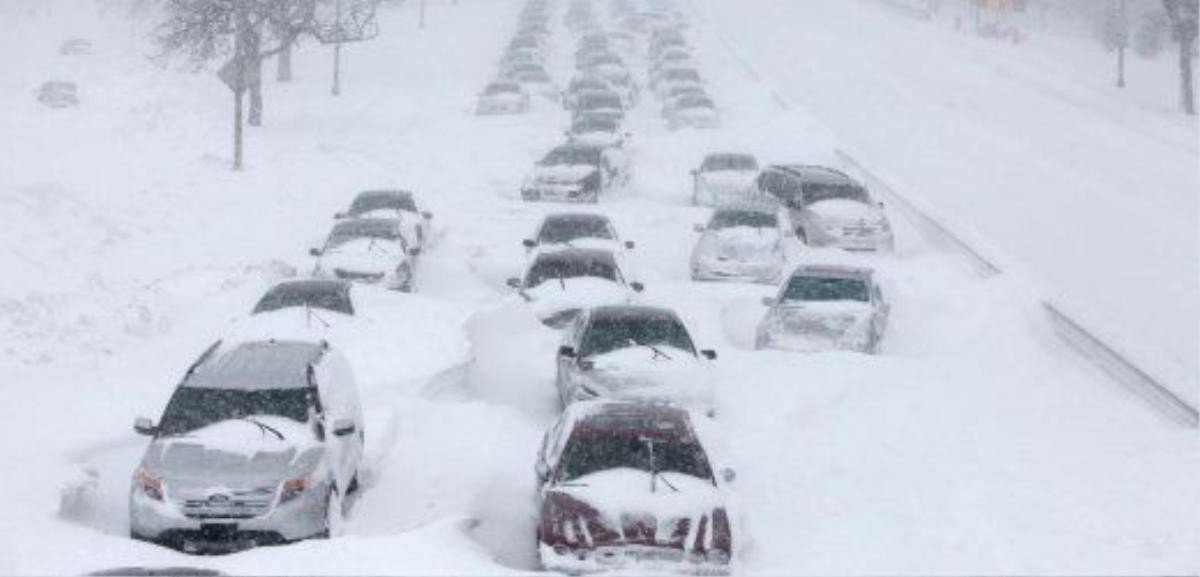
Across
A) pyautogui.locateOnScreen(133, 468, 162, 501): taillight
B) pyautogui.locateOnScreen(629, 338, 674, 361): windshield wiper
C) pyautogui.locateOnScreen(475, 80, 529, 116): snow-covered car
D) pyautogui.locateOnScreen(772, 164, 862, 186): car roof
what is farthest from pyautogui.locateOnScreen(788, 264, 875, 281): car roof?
pyautogui.locateOnScreen(475, 80, 529, 116): snow-covered car

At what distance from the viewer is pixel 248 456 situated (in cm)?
1202

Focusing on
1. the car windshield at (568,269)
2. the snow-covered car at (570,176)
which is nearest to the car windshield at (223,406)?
the car windshield at (568,269)

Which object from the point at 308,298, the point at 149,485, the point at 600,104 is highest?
the point at 600,104

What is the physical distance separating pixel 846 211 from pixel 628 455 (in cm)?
1619

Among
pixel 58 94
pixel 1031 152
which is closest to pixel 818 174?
pixel 1031 152

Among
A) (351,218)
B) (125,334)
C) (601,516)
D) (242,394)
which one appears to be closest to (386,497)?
(242,394)

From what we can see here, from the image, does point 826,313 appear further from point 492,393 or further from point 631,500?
point 631,500

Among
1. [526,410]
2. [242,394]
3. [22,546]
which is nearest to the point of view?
[22,546]

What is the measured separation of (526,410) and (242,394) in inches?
211

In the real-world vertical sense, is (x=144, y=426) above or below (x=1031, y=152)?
above

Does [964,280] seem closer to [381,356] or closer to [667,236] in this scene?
[667,236]

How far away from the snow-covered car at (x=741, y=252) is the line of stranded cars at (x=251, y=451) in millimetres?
10866

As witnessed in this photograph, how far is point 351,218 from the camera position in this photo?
26234 millimetres

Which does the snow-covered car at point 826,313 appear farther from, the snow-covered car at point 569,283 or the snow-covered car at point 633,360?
the snow-covered car at point 633,360
